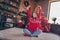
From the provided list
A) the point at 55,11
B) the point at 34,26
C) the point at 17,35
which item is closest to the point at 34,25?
the point at 34,26

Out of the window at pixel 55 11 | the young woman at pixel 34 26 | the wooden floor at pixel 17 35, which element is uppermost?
the window at pixel 55 11

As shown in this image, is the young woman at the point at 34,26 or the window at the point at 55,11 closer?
the young woman at the point at 34,26

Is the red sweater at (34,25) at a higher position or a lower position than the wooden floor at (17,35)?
higher

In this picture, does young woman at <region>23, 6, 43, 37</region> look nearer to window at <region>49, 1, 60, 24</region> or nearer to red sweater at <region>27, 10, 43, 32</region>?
red sweater at <region>27, 10, 43, 32</region>

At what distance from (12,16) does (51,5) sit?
1.29ft

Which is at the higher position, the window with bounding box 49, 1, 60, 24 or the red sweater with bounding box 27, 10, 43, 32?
the window with bounding box 49, 1, 60, 24

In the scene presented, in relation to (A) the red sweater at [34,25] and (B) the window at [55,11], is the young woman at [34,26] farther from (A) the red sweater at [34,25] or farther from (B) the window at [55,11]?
(B) the window at [55,11]

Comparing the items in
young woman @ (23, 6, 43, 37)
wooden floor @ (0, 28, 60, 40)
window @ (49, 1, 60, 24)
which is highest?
window @ (49, 1, 60, 24)

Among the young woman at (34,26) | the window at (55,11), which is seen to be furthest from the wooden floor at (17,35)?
the window at (55,11)

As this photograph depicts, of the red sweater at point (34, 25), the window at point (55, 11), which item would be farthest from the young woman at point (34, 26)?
the window at point (55, 11)

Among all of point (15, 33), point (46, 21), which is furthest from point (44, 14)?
point (15, 33)

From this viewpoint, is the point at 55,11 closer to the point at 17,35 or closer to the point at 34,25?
the point at 34,25

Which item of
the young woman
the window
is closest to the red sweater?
the young woman

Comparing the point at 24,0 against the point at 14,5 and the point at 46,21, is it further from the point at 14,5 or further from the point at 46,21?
the point at 46,21
